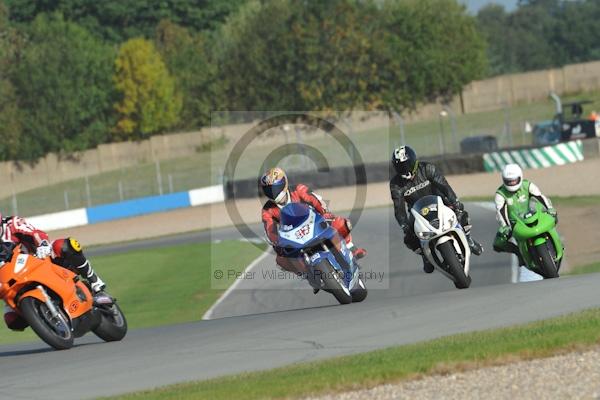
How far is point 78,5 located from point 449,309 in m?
93.6

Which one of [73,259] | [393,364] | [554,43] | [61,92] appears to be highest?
[73,259]

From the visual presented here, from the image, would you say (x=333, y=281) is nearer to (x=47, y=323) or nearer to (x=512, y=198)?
(x=512, y=198)

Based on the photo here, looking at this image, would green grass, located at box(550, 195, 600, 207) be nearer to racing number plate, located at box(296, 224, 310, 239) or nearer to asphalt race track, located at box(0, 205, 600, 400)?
asphalt race track, located at box(0, 205, 600, 400)

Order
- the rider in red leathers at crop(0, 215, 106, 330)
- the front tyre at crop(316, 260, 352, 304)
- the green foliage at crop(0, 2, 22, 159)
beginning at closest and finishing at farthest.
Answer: the rider in red leathers at crop(0, 215, 106, 330)
the front tyre at crop(316, 260, 352, 304)
the green foliage at crop(0, 2, 22, 159)

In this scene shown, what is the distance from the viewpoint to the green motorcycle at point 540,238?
14977 mm

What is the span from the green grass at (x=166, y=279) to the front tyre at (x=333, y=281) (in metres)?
5.05

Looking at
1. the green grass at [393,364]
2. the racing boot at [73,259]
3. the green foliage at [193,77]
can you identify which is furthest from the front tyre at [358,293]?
the green foliage at [193,77]

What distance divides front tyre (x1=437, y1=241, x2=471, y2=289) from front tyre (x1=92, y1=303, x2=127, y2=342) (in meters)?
3.80

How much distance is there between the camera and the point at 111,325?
43.1 ft

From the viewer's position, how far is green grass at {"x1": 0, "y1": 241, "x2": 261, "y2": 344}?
64.4ft

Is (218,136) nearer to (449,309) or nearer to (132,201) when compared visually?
(132,201)

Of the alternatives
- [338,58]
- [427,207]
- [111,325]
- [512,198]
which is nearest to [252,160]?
[338,58]

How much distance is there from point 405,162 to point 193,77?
64374 mm

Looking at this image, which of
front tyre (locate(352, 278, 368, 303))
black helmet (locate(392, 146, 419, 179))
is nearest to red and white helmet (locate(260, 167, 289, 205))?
front tyre (locate(352, 278, 368, 303))
